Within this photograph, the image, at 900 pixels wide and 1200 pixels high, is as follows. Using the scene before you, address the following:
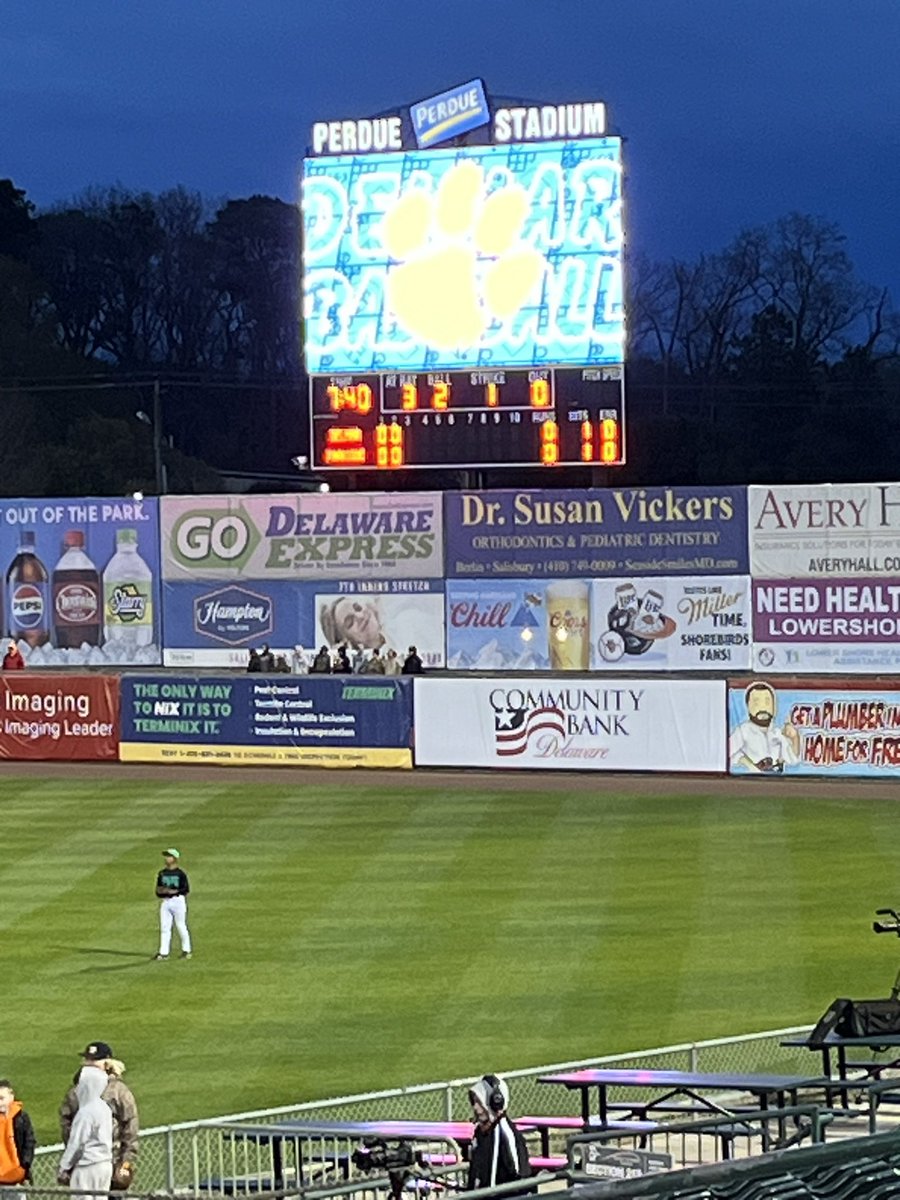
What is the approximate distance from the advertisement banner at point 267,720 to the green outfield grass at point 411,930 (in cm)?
208

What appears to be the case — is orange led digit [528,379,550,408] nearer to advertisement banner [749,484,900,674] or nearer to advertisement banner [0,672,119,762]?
advertisement banner [749,484,900,674]

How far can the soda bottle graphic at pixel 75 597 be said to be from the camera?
5256cm

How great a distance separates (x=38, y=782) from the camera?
40.5 m

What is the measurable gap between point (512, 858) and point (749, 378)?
61.3 m

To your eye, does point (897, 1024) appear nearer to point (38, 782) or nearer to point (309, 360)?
point (38, 782)

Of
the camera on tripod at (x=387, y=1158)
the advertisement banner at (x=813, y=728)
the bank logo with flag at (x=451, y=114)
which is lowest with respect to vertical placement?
the camera on tripod at (x=387, y=1158)

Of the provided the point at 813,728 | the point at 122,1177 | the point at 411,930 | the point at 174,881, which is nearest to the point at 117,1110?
the point at 122,1177

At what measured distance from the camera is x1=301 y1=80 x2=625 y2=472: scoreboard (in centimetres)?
4500

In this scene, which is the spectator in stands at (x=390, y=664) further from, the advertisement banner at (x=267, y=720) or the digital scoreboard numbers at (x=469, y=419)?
the advertisement banner at (x=267, y=720)

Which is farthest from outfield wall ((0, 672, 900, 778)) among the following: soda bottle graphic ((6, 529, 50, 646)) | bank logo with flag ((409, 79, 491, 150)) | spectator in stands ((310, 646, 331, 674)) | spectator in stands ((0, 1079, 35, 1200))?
spectator in stands ((0, 1079, 35, 1200))

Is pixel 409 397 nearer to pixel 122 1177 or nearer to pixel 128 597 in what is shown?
pixel 128 597

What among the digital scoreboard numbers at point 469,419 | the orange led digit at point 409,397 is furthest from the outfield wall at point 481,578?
the orange led digit at point 409,397

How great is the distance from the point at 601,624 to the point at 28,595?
13.8 metres

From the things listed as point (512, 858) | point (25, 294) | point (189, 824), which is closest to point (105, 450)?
point (25, 294)
